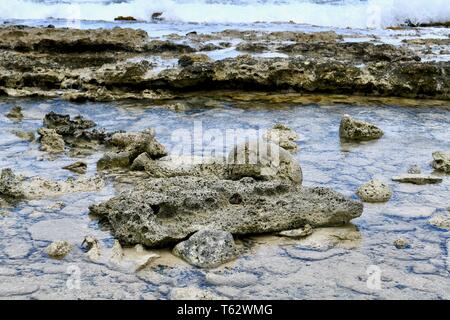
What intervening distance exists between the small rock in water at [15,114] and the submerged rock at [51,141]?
3.82ft

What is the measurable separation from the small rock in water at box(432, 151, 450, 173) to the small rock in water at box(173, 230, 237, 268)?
2.48 meters

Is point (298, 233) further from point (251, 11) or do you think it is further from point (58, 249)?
point (251, 11)

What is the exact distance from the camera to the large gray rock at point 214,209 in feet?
12.0

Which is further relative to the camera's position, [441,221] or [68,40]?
[68,40]

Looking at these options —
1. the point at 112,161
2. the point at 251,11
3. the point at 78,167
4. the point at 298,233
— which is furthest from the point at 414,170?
the point at 251,11

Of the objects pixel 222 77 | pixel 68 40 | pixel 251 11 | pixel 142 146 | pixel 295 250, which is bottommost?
pixel 295 250

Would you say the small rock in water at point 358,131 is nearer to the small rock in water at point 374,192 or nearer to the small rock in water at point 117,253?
the small rock in water at point 374,192

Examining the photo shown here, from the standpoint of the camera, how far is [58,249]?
3.56 metres

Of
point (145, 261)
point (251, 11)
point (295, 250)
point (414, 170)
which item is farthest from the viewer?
point (251, 11)

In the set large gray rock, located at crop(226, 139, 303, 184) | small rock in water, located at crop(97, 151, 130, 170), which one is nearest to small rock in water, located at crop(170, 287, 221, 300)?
large gray rock, located at crop(226, 139, 303, 184)

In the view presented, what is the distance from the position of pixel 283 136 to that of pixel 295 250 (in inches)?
108

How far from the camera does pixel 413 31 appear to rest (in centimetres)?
1565
